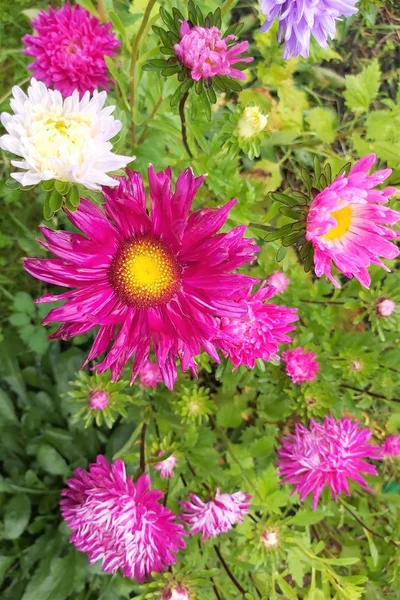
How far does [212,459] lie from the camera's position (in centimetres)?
202

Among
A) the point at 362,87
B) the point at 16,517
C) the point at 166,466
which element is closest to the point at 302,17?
the point at 362,87

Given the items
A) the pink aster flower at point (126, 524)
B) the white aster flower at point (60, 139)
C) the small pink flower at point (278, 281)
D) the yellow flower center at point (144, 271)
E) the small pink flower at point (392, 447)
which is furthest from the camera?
the small pink flower at point (392, 447)

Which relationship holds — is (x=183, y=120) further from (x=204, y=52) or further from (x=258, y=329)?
(x=258, y=329)

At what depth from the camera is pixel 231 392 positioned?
8.02 feet

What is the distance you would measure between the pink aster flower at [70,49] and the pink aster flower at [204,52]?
0.62m

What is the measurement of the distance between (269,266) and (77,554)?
1400 millimetres

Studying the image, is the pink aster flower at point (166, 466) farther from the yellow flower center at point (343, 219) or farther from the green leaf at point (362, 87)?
the green leaf at point (362, 87)

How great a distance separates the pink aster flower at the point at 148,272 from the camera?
50.4 inches

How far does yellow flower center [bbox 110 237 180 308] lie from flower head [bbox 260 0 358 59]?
21.5 inches

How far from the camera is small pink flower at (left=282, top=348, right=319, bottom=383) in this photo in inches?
74.1

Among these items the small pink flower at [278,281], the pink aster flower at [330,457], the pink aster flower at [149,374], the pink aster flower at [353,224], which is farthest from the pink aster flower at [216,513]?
the pink aster flower at [353,224]

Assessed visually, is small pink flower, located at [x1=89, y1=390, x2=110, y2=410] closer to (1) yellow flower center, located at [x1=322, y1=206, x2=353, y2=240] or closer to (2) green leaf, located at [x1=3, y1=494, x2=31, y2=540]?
(1) yellow flower center, located at [x1=322, y1=206, x2=353, y2=240]

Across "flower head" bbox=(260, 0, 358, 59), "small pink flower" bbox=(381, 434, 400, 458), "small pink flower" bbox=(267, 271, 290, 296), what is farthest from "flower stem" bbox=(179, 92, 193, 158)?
"small pink flower" bbox=(381, 434, 400, 458)

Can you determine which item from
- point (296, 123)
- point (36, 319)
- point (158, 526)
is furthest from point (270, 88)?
point (158, 526)
